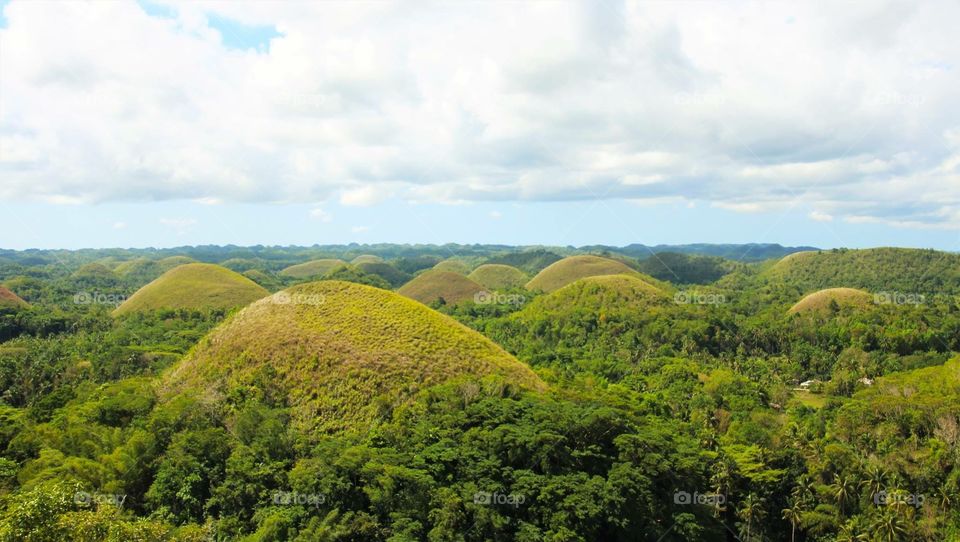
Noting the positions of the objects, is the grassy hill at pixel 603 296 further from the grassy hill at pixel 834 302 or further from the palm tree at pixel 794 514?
the palm tree at pixel 794 514

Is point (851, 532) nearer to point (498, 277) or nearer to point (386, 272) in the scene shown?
point (498, 277)

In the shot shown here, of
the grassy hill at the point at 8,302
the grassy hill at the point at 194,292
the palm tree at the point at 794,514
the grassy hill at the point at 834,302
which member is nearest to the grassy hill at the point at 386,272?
the grassy hill at the point at 194,292

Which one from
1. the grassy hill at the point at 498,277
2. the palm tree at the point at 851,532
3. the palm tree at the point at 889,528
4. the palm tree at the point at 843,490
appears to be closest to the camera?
the palm tree at the point at 889,528

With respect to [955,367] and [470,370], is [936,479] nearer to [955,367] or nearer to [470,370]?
[955,367]

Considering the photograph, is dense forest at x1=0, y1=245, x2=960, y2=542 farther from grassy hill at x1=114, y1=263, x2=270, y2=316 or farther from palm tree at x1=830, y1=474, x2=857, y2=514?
grassy hill at x1=114, y1=263, x2=270, y2=316

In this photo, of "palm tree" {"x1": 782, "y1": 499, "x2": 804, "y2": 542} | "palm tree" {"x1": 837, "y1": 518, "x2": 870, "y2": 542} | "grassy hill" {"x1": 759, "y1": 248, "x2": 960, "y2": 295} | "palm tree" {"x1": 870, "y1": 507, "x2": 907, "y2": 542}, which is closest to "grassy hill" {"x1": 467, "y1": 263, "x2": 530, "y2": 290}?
"grassy hill" {"x1": 759, "y1": 248, "x2": 960, "y2": 295}

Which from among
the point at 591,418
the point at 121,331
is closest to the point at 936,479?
the point at 591,418
